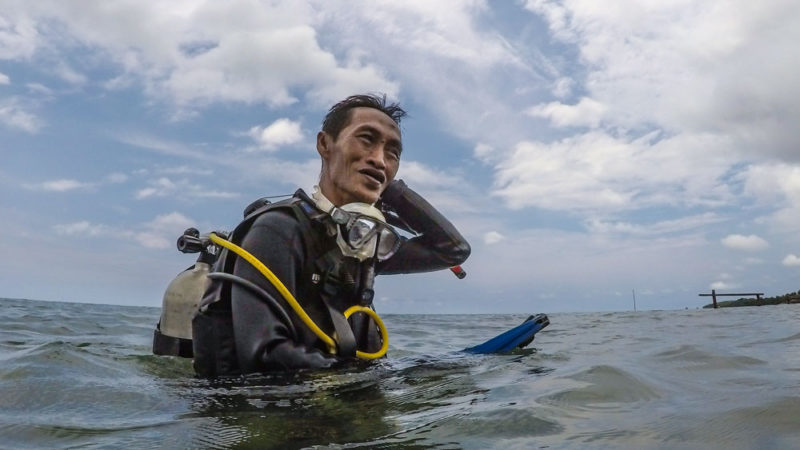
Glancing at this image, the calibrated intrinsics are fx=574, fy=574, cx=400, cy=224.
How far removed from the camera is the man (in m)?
3.00

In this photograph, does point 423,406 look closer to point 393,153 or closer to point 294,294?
point 294,294

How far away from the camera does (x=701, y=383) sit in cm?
316

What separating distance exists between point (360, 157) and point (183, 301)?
153cm

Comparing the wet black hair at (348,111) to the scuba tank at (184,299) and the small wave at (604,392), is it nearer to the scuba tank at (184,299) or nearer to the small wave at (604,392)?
the scuba tank at (184,299)

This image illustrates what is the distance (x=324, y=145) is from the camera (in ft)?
13.6

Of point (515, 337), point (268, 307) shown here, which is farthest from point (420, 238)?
point (268, 307)

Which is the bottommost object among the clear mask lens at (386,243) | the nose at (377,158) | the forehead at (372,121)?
the clear mask lens at (386,243)

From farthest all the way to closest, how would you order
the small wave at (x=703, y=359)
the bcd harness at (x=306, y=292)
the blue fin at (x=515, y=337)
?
the blue fin at (x=515, y=337), the small wave at (x=703, y=359), the bcd harness at (x=306, y=292)

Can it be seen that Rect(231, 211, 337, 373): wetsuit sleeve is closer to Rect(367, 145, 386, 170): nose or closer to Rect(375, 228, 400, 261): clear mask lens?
Rect(375, 228, 400, 261): clear mask lens

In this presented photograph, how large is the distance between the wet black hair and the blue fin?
1.92 m

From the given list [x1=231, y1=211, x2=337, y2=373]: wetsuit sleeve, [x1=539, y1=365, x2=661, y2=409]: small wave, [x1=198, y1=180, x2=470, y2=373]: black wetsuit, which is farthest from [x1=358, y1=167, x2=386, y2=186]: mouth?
[x1=539, y1=365, x2=661, y2=409]: small wave

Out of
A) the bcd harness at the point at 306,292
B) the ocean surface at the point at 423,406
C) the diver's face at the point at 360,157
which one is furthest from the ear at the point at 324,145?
the ocean surface at the point at 423,406

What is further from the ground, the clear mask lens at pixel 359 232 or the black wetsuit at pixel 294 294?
the clear mask lens at pixel 359 232

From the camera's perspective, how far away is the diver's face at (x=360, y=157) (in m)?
3.88
